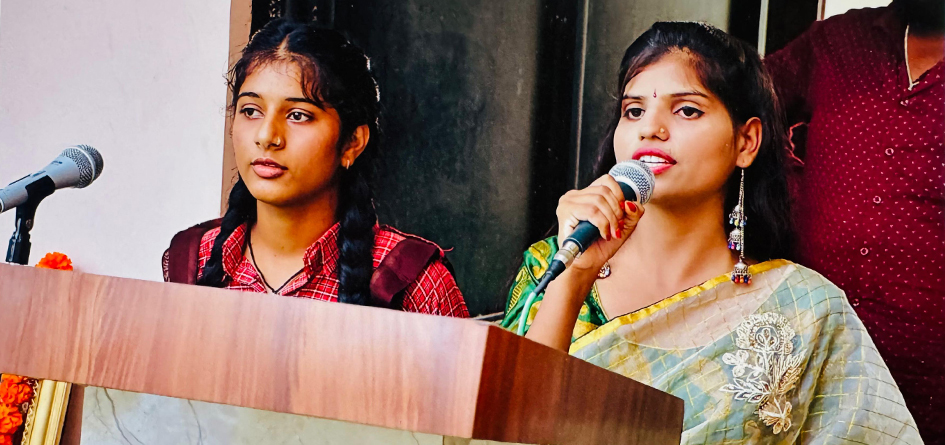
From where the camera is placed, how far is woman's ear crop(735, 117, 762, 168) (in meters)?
1.66

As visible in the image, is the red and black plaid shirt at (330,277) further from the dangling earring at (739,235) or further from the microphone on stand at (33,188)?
the dangling earring at (739,235)

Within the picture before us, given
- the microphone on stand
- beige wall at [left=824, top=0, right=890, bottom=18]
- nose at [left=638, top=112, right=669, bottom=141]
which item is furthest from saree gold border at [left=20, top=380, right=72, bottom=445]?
beige wall at [left=824, top=0, right=890, bottom=18]

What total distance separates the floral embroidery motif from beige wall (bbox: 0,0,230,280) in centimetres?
111

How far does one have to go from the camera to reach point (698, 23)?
66.6 inches

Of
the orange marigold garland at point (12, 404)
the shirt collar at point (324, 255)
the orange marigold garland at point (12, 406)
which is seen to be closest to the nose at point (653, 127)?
the shirt collar at point (324, 255)

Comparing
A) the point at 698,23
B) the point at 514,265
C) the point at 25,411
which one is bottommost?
the point at 25,411

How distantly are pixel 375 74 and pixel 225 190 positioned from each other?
1.35ft

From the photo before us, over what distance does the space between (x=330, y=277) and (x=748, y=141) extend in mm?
849

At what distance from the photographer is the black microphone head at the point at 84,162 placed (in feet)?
5.78

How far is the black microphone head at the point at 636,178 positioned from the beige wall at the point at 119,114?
977 millimetres

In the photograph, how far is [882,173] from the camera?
1608 millimetres

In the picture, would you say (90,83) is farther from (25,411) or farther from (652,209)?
(652,209)

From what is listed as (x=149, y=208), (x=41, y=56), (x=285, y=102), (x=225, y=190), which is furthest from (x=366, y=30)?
(x=41, y=56)

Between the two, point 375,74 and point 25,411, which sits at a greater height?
point 375,74
